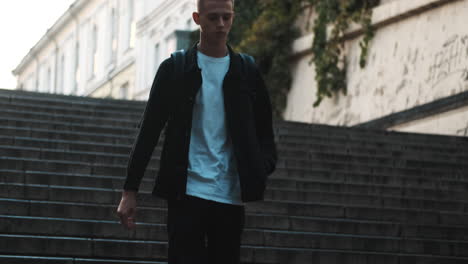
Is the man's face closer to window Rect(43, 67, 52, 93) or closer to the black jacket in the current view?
the black jacket

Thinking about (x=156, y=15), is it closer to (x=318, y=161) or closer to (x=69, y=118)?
(x=69, y=118)

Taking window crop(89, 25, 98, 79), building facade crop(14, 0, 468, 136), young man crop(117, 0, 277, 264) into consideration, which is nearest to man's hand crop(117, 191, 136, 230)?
young man crop(117, 0, 277, 264)

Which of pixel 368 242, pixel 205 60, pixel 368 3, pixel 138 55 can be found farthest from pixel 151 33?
pixel 205 60

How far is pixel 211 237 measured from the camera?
484cm

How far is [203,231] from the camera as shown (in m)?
4.80

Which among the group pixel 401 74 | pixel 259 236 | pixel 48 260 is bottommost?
pixel 48 260

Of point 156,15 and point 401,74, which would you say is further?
point 156,15

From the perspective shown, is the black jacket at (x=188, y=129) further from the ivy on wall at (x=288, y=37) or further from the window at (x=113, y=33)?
the window at (x=113, y=33)

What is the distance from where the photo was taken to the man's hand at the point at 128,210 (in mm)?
4906

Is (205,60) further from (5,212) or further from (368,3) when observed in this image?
(368,3)

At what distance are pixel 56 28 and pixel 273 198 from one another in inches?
1828

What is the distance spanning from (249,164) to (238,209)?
191 mm

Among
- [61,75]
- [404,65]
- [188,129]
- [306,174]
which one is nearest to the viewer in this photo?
[188,129]

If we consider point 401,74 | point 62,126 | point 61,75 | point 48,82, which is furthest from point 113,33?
point 62,126
